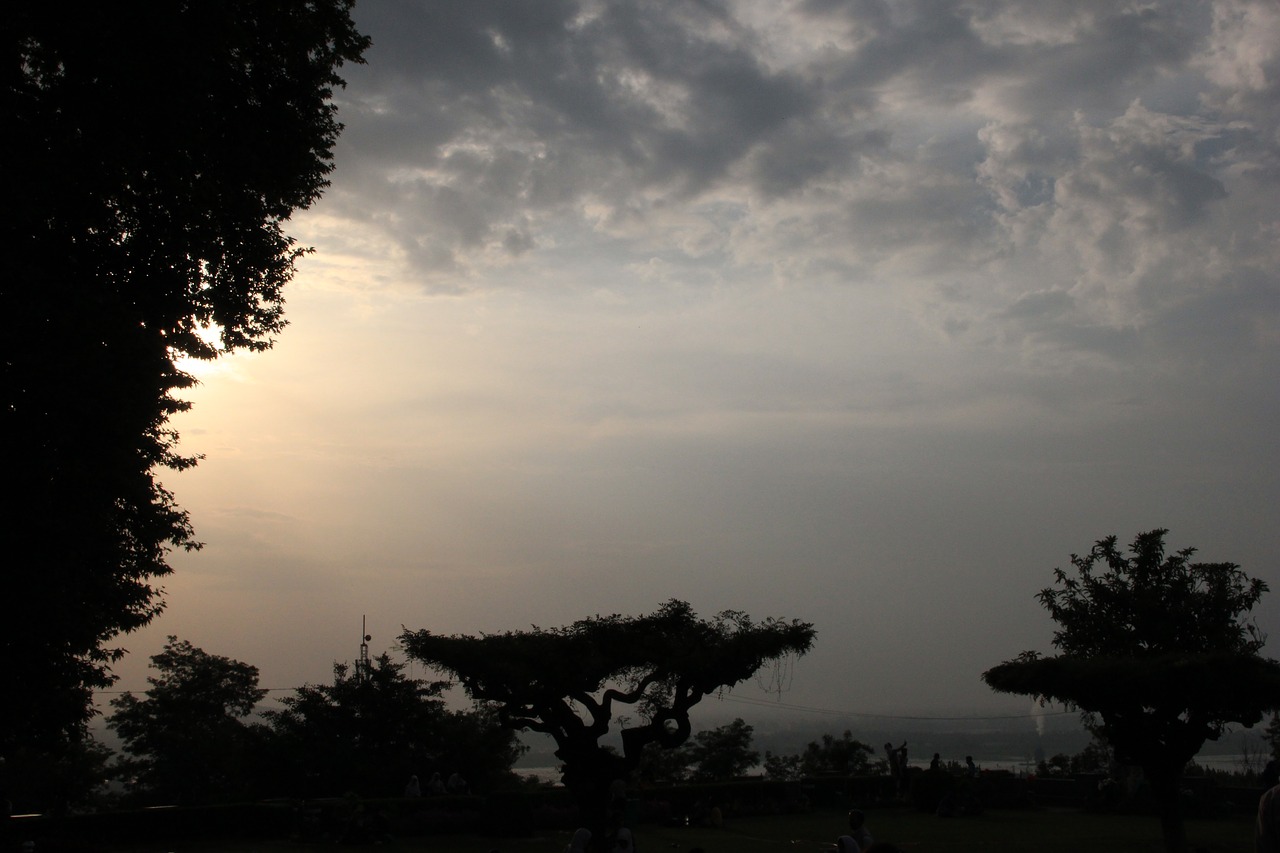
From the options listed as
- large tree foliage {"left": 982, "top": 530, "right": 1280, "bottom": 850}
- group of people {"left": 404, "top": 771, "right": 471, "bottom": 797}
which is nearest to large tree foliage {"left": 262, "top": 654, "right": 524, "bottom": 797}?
group of people {"left": 404, "top": 771, "right": 471, "bottom": 797}

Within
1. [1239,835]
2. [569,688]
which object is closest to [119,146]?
[569,688]

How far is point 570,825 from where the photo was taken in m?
29.1

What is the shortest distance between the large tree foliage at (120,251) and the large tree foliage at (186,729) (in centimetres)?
3127

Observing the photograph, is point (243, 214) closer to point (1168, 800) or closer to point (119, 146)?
point (119, 146)

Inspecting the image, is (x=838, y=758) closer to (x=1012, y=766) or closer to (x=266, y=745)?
(x=266, y=745)

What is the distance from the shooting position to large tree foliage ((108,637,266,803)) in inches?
1732

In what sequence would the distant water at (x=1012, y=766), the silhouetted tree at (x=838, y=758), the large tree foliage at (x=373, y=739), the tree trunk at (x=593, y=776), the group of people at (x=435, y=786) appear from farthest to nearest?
1. the distant water at (x=1012, y=766)
2. the silhouetted tree at (x=838, y=758)
3. the large tree foliage at (x=373, y=739)
4. the group of people at (x=435, y=786)
5. the tree trunk at (x=593, y=776)

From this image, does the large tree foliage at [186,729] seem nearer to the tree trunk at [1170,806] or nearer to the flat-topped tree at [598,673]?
the flat-topped tree at [598,673]

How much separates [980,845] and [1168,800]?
172 inches

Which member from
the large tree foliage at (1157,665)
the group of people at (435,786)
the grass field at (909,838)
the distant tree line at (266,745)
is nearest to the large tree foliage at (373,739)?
the distant tree line at (266,745)

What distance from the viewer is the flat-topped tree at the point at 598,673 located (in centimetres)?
2333

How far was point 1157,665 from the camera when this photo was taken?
23.0 metres

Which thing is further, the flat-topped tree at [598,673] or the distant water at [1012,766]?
the distant water at [1012,766]

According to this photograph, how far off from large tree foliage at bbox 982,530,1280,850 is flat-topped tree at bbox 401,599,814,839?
686cm
